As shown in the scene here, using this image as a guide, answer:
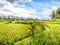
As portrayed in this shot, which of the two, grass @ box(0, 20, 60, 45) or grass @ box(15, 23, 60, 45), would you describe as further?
grass @ box(15, 23, 60, 45)

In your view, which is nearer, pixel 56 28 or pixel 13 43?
pixel 13 43

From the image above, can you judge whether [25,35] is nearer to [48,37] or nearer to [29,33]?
[29,33]

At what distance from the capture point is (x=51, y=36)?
758 cm

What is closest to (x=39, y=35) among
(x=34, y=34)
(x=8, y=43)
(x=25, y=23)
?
(x=34, y=34)

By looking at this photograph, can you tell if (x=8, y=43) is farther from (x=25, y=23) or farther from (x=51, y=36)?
(x=51, y=36)

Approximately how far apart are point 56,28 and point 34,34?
0.96 metres

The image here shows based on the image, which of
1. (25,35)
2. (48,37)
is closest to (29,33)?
(25,35)

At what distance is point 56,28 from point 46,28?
42 cm

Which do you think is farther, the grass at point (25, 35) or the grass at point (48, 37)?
the grass at point (48, 37)

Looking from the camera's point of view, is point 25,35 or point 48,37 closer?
point 25,35

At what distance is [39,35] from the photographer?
7.36 m

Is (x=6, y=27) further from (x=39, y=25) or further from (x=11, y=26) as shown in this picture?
(x=39, y=25)

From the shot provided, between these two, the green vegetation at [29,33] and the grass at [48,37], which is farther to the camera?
the grass at [48,37]

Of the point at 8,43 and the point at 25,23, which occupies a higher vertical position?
the point at 25,23
